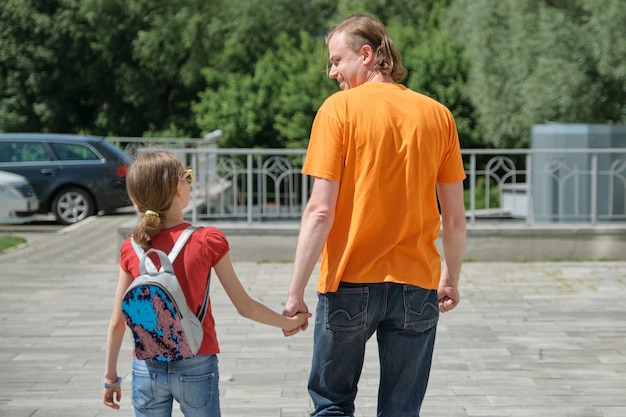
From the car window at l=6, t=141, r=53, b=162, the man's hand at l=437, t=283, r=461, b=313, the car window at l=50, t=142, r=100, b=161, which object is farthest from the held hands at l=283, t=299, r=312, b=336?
the car window at l=6, t=141, r=53, b=162

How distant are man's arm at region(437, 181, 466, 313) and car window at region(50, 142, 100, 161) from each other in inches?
565

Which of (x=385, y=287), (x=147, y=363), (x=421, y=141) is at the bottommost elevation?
(x=147, y=363)

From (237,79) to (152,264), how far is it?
30135 mm

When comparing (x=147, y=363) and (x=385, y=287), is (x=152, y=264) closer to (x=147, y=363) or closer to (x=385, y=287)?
(x=147, y=363)

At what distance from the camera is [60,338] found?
689 centimetres

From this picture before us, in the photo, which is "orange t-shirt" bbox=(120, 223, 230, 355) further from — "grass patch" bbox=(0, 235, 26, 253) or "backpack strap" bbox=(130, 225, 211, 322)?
"grass patch" bbox=(0, 235, 26, 253)

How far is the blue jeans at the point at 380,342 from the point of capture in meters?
3.09

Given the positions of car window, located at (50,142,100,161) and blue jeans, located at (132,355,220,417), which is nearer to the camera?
blue jeans, located at (132,355,220,417)

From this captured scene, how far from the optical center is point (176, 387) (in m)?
2.98

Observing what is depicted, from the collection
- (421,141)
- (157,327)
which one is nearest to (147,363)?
(157,327)

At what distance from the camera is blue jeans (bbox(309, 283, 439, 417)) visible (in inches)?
122

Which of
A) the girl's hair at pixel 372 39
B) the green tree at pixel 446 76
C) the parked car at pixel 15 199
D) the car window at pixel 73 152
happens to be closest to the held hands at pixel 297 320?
the girl's hair at pixel 372 39

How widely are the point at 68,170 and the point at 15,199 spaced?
5.55 feet

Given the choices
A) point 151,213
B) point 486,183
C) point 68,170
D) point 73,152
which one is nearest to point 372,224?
point 151,213
